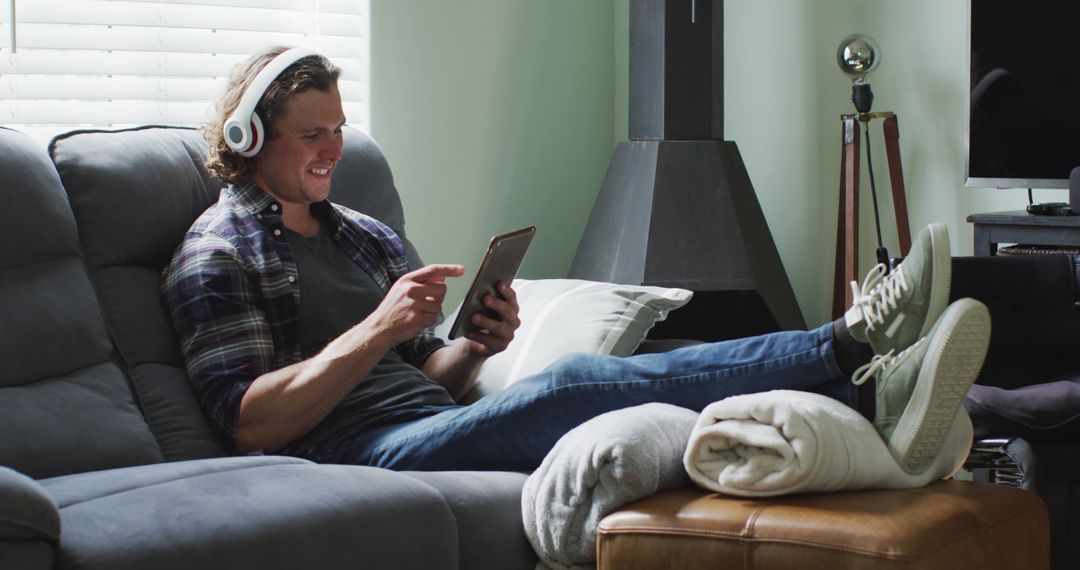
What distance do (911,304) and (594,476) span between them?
482 millimetres

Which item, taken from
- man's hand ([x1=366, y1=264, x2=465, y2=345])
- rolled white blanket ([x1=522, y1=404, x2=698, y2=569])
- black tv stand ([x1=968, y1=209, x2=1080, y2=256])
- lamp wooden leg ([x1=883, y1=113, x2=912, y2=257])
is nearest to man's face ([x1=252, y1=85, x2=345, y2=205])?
man's hand ([x1=366, y1=264, x2=465, y2=345])

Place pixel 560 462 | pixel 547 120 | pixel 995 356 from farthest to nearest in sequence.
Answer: pixel 547 120 → pixel 995 356 → pixel 560 462

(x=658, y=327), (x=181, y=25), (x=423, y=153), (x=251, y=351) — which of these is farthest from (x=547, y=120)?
(x=251, y=351)

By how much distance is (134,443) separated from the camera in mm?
1830

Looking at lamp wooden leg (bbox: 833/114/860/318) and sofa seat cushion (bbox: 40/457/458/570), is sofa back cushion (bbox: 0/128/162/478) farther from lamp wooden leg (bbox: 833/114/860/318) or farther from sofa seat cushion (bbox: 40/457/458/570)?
lamp wooden leg (bbox: 833/114/860/318)

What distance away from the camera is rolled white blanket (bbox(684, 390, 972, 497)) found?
59.0 inches

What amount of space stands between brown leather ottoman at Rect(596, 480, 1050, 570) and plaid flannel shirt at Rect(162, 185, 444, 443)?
0.68m

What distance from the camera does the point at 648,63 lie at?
325cm

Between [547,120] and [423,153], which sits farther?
[547,120]

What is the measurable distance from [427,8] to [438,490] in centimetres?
207

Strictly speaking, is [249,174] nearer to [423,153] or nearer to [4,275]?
[4,275]

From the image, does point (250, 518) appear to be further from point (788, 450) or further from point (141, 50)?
point (141, 50)

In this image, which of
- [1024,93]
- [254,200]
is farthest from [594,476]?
[1024,93]

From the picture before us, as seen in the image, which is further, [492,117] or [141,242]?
[492,117]
